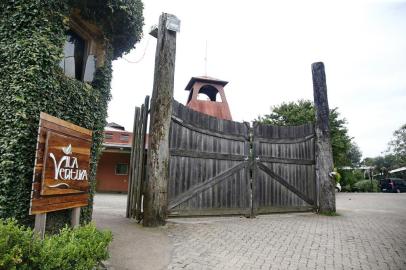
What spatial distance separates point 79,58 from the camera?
18.8 ft

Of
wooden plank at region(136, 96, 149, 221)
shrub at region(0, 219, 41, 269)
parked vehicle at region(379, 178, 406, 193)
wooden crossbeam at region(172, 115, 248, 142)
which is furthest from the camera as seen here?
parked vehicle at region(379, 178, 406, 193)

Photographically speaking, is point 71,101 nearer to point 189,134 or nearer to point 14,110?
point 14,110

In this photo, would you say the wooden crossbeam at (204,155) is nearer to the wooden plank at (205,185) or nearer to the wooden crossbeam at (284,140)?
the wooden plank at (205,185)

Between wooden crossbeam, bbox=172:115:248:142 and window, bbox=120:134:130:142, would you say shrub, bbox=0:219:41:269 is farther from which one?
window, bbox=120:134:130:142

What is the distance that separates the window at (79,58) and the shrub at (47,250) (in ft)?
11.3

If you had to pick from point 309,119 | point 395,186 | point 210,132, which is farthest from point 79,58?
point 395,186

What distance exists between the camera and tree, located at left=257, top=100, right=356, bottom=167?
21908 mm

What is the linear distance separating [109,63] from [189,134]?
2.52m

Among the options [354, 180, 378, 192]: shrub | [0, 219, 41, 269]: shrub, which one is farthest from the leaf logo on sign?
[354, 180, 378, 192]: shrub

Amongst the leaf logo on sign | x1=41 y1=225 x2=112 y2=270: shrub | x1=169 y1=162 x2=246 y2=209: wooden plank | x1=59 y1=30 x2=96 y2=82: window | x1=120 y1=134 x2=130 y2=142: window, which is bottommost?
x1=41 y1=225 x2=112 y2=270: shrub

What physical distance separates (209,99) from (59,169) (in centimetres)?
1659

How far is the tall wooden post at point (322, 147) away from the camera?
925 centimetres

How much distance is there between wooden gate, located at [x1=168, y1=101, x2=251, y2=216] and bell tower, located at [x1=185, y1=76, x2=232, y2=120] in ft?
31.8

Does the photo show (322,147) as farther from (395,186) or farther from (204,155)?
(395,186)
